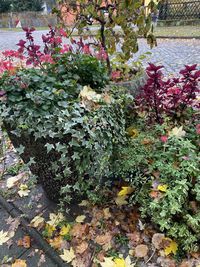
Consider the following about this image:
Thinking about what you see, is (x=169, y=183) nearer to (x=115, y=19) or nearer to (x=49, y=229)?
(x=49, y=229)

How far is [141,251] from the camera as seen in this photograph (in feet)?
5.64

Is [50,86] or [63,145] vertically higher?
[50,86]

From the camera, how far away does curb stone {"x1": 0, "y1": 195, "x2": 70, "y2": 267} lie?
1773 mm

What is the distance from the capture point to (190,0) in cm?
1536

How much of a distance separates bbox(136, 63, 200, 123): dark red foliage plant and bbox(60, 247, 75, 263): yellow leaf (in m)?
1.40

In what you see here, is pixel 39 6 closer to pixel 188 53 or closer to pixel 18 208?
pixel 188 53

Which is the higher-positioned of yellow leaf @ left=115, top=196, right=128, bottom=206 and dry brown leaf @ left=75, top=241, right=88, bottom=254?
yellow leaf @ left=115, top=196, right=128, bottom=206

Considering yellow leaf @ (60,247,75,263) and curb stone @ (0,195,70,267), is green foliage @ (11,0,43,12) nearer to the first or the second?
curb stone @ (0,195,70,267)

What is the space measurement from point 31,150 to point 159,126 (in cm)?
113

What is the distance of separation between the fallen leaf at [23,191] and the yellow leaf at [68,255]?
75cm

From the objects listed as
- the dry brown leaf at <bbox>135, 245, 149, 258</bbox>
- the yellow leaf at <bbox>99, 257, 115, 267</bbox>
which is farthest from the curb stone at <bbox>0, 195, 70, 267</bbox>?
the dry brown leaf at <bbox>135, 245, 149, 258</bbox>

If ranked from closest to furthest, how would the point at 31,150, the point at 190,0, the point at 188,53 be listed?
the point at 31,150 → the point at 188,53 → the point at 190,0

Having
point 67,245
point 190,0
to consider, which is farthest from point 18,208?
point 190,0

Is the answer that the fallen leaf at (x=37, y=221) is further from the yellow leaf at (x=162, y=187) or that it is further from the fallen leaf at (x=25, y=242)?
the yellow leaf at (x=162, y=187)
